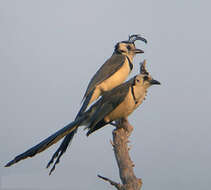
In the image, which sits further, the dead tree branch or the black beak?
the black beak

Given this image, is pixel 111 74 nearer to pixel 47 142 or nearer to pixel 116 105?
pixel 116 105

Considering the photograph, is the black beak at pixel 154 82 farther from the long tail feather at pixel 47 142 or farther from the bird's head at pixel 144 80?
the long tail feather at pixel 47 142

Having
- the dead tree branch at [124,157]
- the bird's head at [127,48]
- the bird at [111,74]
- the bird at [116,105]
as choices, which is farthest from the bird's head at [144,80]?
the bird's head at [127,48]

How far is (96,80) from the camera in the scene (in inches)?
251

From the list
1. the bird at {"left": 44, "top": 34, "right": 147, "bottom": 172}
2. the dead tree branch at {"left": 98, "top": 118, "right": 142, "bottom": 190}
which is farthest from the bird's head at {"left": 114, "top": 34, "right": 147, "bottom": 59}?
the dead tree branch at {"left": 98, "top": 118, "right": 142, "bottom": 190}

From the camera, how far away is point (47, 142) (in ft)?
15.9

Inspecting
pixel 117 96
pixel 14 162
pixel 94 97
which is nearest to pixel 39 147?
pixel 14 162

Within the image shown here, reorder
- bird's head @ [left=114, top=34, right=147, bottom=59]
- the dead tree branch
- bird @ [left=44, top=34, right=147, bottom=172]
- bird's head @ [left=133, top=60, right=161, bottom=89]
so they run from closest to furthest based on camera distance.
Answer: the dead tree branch
bird's head @ [left=133, top=60, right=161, bottom=89]
bird @ [left=44, top=34, right=147, bottom=172]
bird's head @ [left=114, top=34, right=147, bottom=59]

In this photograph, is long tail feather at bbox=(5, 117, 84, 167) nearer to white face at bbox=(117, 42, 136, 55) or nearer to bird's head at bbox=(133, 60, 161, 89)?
bird's head at bbox=(133, 60, 161, 89)

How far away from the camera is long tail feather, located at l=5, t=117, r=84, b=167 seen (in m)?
4.60

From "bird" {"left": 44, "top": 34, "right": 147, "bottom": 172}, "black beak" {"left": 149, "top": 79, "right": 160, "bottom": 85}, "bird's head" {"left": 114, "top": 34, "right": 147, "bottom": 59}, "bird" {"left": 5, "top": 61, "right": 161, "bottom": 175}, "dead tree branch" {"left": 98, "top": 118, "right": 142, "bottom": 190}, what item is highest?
"bird's head" {"left": 114, "top": 34, "right": 147, "bottom": 59}

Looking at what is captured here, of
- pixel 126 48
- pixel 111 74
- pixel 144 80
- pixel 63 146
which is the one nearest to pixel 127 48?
pixel 126 48

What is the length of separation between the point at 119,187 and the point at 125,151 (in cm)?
56

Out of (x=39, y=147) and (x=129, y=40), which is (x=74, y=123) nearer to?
(x=39, y=147)
